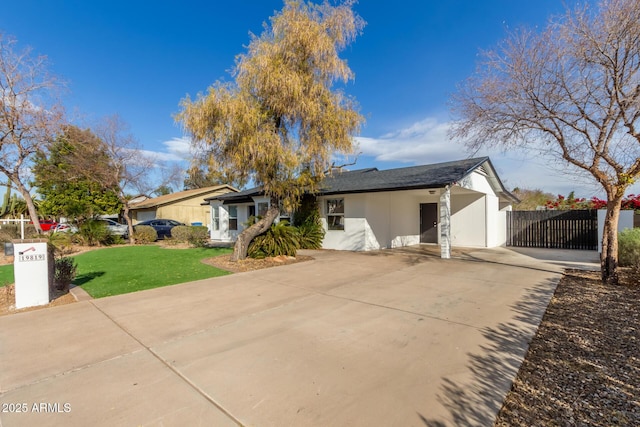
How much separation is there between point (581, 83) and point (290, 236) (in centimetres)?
905

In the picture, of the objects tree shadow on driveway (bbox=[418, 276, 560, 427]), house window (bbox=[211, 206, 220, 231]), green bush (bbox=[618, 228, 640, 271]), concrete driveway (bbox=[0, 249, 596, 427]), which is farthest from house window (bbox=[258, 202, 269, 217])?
green bush (bbox=[618, 228, 640, 271])

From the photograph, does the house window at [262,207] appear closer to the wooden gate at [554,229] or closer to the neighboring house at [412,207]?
the neighboring house at [412,207]

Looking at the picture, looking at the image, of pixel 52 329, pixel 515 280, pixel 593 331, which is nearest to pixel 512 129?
pixel 515 280

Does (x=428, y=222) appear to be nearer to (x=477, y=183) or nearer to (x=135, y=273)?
(x=477, y=183)

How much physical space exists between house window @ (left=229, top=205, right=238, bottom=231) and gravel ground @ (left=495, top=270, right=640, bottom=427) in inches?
657

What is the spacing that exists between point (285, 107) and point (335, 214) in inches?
228

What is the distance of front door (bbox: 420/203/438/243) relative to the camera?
15578mm

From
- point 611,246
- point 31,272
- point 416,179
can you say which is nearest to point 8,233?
point 31,272

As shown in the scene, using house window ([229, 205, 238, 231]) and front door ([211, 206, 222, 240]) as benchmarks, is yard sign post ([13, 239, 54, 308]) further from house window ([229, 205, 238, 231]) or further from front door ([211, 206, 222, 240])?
front door ([211, 206, 222, 240])

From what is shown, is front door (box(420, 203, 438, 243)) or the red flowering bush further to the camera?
front door (box(420, 203, 438, 243))

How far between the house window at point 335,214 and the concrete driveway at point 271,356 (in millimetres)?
7171

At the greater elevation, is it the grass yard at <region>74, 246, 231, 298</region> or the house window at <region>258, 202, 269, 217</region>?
the house window at <region>258, 202, 269, 217</region>

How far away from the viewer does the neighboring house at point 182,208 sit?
27.9 m

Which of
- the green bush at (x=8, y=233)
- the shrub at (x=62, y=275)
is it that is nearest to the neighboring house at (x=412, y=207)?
the shrub at (x=62, y=275)
